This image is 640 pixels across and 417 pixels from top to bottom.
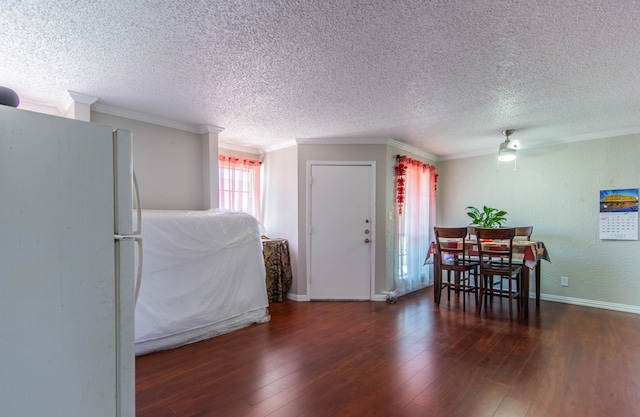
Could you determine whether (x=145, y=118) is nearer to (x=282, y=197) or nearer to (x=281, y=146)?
(x=281, y=146)

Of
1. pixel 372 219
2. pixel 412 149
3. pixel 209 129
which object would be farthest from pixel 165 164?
pixel 412 149

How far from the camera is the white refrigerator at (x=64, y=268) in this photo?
0.95 meters

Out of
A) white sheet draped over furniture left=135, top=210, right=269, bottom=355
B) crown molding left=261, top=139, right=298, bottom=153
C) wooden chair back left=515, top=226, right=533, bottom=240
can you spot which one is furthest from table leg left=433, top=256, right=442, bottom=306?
crown molding left=261, top=139, right=298, bottom=153

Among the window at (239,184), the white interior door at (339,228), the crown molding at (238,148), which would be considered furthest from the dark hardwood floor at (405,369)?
the crown molding at (238,148)

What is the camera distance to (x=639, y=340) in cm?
288

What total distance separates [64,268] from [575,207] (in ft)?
17.1

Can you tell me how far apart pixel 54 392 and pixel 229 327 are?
2.23 meters

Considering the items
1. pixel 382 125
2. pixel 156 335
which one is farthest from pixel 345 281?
pixel 156 335

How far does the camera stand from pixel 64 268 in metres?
1.05

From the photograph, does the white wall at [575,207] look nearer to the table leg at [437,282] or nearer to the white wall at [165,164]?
the table leg at [437,282]

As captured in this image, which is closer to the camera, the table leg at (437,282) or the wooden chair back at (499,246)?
the wooden chair back at (499,246)

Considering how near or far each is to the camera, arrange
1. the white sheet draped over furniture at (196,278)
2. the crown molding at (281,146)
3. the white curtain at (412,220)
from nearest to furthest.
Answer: the white sheet draped over furniture at (196,278), the crown molding at (281,146), the white curtain at (412,220)

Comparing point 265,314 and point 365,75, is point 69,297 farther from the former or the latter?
point 265,314

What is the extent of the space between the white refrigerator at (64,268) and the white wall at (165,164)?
2.33 m
